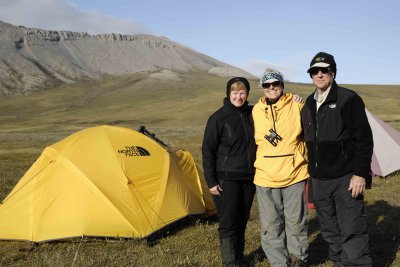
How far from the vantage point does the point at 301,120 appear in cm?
554

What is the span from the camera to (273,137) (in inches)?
216

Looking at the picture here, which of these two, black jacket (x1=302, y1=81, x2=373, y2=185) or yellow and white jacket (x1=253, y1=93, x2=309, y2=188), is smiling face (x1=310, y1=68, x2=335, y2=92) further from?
yellow and white jacket (x1=253, y1=93, x2=309, y2=188)

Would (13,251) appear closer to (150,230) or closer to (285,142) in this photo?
(150,230)

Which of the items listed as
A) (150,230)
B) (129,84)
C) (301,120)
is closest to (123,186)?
(150,230)

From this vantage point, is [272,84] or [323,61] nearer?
[323,61]

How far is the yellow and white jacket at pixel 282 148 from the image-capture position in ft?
17.9

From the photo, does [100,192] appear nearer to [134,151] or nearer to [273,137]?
[134,151]

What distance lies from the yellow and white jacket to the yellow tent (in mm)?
3184

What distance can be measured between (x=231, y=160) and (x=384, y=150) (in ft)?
33.0

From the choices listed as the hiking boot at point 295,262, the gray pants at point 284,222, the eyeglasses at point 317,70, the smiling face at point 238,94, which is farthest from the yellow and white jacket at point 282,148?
the hiking boot at point 295,262

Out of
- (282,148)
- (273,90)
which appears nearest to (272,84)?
(273,90)

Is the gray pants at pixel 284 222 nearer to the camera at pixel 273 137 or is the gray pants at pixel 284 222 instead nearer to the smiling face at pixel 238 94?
the camera at pixel 273 137

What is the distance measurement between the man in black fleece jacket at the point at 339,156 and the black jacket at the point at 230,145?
0.86 m

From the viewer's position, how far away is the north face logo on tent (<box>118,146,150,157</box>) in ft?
28.1
